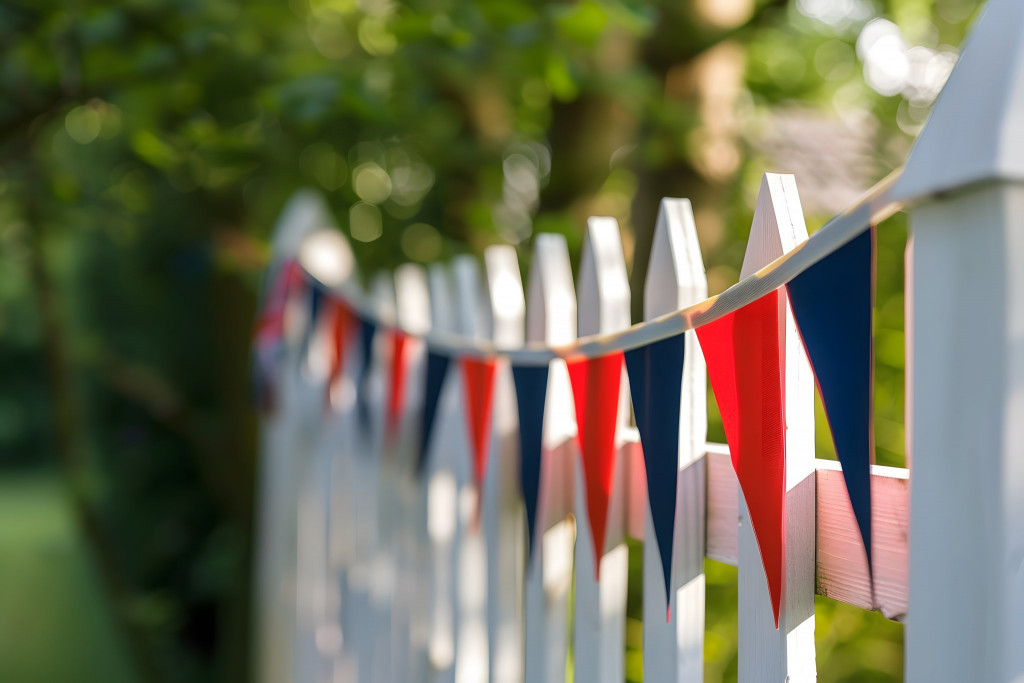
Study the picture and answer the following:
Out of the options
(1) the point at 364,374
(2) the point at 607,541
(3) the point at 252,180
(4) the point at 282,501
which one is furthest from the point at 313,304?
(2) the point at 607,541

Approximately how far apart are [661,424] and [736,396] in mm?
119

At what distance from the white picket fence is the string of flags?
2 centimetres

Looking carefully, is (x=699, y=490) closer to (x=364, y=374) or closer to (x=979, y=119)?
(x=979, y=119)

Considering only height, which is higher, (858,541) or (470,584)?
(858,541)

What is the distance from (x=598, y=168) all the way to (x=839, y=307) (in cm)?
221

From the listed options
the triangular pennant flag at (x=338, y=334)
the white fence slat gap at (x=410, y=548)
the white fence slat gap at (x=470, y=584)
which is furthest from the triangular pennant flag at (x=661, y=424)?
the triangular pennant flag at (x=338, y=334)

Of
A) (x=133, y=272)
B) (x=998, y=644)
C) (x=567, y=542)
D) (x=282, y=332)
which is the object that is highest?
(x=133, y=272)

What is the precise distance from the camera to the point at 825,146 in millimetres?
5594

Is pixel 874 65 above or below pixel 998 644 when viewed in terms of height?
above

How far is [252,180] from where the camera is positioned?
9.80 ft

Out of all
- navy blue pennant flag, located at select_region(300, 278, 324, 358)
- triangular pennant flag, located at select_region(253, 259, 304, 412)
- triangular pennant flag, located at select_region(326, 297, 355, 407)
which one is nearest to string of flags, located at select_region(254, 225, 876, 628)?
triangular pennant flag, located at select_region(326, 297, 355, 407)

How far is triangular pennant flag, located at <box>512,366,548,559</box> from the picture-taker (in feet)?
3.54

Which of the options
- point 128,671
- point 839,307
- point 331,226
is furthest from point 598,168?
point 128,671

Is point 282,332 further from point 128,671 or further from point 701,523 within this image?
point 128,671
